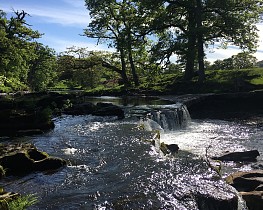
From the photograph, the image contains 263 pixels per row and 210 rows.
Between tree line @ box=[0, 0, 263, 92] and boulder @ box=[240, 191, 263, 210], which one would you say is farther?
tree line @ box=[0, 0, 263, 92]

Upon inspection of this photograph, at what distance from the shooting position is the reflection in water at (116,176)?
8.69 meters

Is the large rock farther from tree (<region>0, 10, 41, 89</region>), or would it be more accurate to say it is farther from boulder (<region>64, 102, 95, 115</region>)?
tree (<region>0, 10, 41, 89</region>)

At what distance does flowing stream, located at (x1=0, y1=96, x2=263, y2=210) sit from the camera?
8750 mm

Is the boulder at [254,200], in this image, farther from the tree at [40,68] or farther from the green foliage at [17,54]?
the tree at [40,68]

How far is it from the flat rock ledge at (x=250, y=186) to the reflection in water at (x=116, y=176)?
1.13m

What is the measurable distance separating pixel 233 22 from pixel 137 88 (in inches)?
638

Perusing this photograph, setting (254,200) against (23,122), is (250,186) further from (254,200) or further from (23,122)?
(23,122)

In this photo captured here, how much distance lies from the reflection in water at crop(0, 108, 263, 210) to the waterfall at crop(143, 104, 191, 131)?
563 cm

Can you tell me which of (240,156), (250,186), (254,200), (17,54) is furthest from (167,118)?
(17,54)

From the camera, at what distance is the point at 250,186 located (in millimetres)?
12055

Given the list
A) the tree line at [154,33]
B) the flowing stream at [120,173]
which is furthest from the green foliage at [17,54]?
the flowing stream at [120,173]

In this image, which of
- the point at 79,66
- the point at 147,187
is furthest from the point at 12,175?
the point at 79,66

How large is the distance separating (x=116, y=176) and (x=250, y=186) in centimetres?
533

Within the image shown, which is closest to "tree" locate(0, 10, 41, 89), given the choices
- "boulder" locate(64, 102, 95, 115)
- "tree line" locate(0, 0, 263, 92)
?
"tree line" locate(0, 0, 263, 92)
